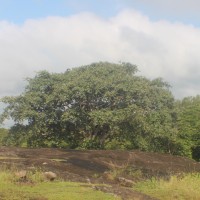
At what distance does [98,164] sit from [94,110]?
9754mm

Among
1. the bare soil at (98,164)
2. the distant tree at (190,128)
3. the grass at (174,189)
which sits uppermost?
the distant tree at (190,128)

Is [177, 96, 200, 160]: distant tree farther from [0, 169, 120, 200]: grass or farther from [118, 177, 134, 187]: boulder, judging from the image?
[0, 169, 120, 200]: grass

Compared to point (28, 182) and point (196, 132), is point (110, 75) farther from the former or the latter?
point (28, 182)

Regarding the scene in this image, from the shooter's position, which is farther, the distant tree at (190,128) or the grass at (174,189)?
the distant tree at (190,128)

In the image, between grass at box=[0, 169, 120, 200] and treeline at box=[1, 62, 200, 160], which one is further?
treeline at box=[1, 62, 200, 160]

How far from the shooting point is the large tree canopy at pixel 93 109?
27469mm

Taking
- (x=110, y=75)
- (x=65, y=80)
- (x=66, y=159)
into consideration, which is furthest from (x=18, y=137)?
(x=66, y=159)

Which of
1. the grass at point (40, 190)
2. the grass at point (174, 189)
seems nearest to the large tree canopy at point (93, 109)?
the grass at point (174, 189)

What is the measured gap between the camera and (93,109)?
28.8 meters

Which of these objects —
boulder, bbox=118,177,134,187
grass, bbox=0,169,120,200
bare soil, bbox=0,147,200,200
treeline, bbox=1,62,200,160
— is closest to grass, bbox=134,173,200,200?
boulder, bbox=118,177,134,187

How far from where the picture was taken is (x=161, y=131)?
98.6 ft

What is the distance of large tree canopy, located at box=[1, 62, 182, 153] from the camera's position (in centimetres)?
2747

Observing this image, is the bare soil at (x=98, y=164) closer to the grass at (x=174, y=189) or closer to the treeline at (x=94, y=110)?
the grass at (x=174, y=189)

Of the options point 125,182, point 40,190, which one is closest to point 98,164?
point 125,182
